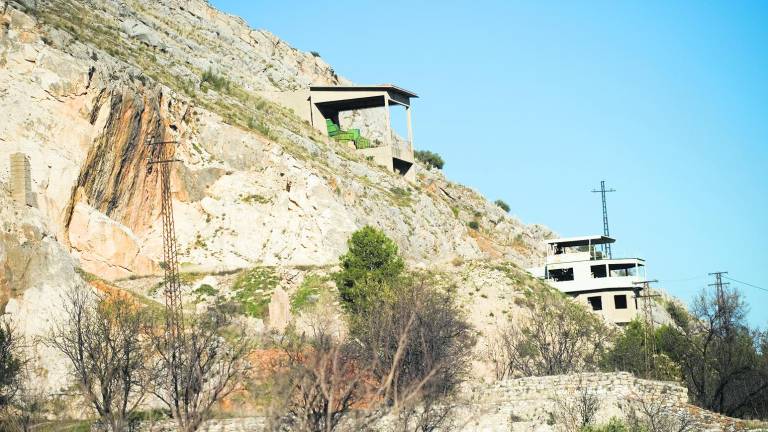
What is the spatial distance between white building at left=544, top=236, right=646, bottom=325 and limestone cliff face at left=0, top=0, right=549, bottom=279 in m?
6.83

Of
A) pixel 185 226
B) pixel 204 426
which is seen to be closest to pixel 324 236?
pixel 185 226

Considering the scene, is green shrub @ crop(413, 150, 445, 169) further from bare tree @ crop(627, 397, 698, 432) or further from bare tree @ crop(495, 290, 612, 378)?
bare tree @ crop(627, 397, 698, 432)

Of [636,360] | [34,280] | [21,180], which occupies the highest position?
[21,180]

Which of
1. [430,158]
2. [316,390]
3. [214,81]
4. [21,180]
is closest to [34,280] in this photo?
[21,180]

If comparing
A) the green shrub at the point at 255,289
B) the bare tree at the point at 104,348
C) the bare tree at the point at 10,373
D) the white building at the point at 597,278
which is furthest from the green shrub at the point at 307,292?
the white building at the point at 597,278

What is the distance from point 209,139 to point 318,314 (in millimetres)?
17539

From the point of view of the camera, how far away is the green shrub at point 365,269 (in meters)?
62.2

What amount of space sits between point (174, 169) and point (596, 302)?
3248 cm

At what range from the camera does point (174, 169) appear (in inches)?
2788

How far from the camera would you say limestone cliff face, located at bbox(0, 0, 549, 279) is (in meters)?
63.2

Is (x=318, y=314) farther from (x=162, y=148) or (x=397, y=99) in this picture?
(x=397, y=99)

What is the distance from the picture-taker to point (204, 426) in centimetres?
3944

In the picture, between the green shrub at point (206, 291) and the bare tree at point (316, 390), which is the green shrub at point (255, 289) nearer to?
the green shrub at point (206, 291)

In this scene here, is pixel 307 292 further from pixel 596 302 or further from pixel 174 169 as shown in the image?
pixel 596 302
